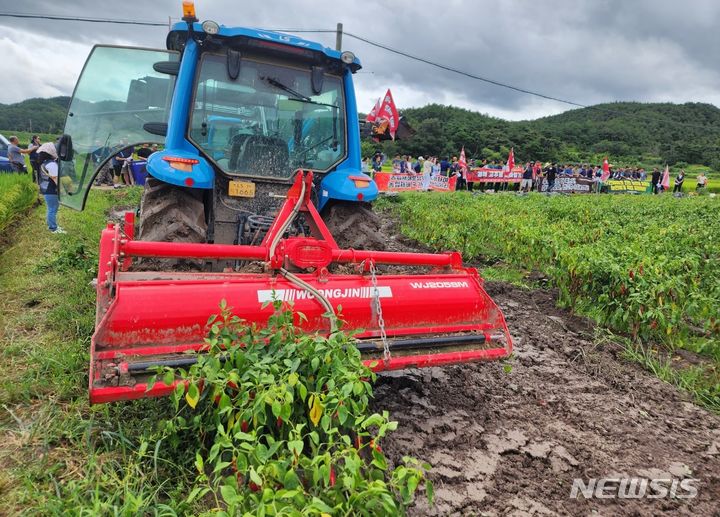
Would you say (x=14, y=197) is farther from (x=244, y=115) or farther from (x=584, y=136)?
(x=584, y=136)

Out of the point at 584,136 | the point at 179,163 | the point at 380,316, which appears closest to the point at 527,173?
the point at 179,163

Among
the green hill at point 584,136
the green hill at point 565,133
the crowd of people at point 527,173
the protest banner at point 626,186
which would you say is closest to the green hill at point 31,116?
the green hill at point 565,133

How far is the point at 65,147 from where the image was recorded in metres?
4.52

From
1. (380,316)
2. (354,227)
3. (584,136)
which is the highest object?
(584,136)

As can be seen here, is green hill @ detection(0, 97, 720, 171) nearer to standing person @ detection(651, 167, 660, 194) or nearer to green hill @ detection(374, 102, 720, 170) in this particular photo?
green hill @ detection(374, 102, 720, 170)

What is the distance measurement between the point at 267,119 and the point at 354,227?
1.14 m

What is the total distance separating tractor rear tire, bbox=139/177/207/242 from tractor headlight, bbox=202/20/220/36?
3.82 feet

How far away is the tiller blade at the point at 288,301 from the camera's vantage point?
2.26 metres

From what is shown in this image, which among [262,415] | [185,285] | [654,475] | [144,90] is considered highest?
[144,90]

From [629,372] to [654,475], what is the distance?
1.35 metres

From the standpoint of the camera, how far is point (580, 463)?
2453 millimetres

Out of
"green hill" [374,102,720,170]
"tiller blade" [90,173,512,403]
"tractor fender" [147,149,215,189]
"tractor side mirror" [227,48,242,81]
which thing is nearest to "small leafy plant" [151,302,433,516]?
"tiller blade" [90,173,512,403]

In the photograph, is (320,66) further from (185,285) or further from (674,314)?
(674,314)

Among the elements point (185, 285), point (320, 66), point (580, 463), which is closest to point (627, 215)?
point (320, 66)
